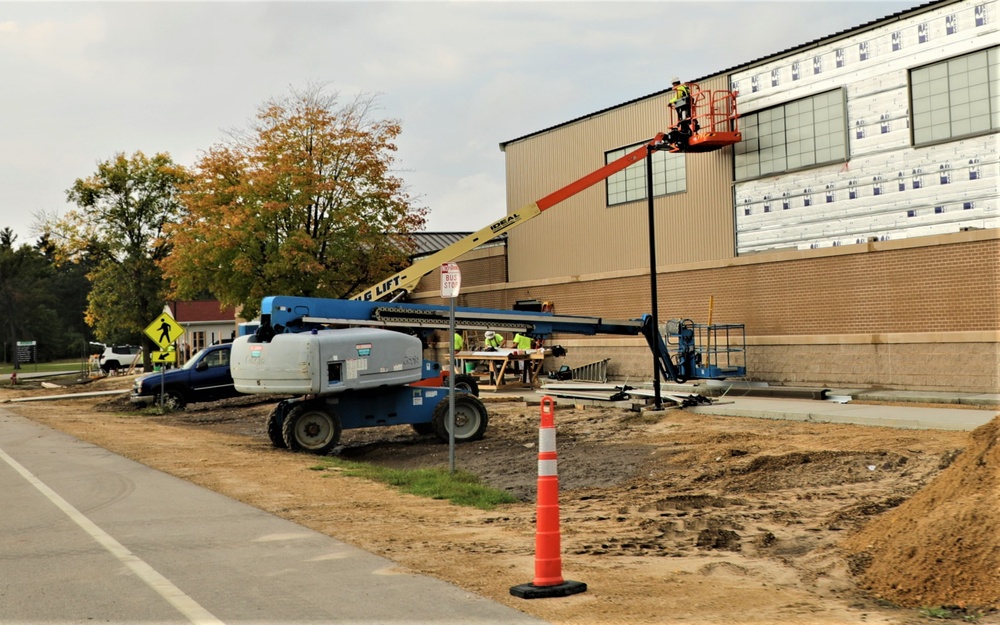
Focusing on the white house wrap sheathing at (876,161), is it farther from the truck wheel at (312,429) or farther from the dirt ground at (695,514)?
the truck wheel at (312,429)

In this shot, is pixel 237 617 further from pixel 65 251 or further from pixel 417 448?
pixel 65 251

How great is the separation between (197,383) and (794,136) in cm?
1940

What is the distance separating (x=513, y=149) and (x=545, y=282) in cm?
562

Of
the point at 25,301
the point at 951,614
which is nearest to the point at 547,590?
the point at 951,614

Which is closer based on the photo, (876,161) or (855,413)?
(855,413)

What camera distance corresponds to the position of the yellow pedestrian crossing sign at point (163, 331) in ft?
98.5

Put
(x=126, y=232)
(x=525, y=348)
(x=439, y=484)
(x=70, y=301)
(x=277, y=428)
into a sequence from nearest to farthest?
(x=439, y=484) < (x=277, y=428) < (x=525, y=348) < (x=126, y=232) < (x=70, y=301)

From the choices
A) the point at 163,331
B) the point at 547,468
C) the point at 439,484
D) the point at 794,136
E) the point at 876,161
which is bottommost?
the point at 439,484

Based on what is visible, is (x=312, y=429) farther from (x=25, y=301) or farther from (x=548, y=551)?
(x=25, y=301)

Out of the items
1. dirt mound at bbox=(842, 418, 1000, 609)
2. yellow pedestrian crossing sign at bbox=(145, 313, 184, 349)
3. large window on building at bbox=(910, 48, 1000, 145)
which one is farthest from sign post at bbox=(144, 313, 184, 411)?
dirt mound at bbox=(842, 418, 1000, 609)

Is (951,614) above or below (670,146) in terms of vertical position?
below

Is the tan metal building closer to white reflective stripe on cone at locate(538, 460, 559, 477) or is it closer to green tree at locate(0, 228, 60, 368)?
white reflective stripe on cone at locate(538, 460, 559, 477)

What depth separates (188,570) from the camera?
25.3 feet

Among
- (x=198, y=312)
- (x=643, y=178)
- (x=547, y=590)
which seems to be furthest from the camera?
(x=198, y=312)
